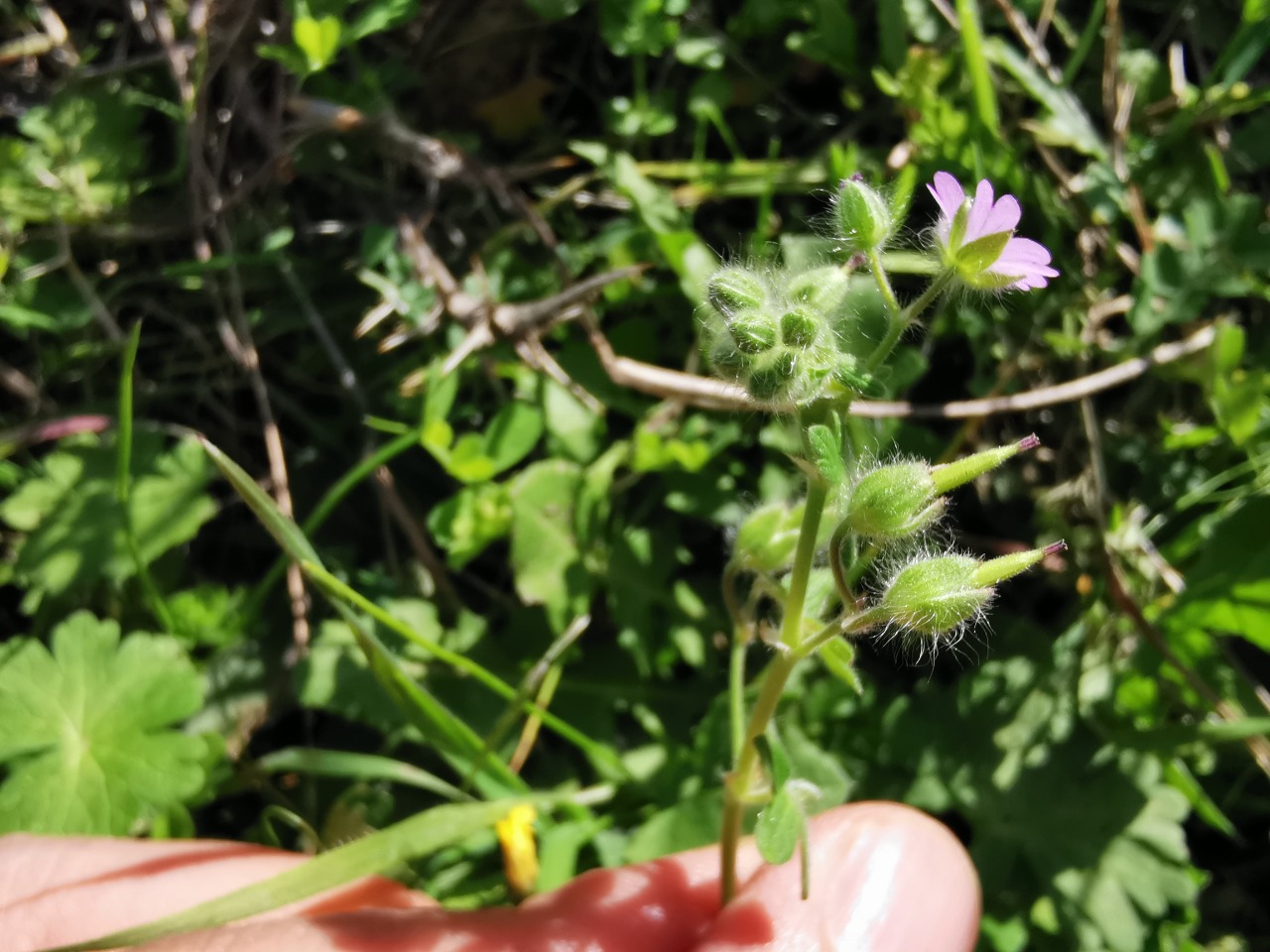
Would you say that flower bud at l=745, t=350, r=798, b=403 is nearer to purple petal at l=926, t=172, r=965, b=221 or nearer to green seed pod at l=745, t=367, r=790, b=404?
green seed pod at l=745, t=367, r=790, b=404

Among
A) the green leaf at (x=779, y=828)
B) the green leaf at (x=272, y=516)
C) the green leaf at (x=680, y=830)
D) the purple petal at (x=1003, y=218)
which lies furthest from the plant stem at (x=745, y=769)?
the green leaf at (x=272, y=516)

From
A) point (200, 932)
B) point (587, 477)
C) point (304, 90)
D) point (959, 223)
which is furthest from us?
point (304, 90)

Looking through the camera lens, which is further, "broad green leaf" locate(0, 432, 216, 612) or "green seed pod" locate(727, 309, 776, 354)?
"broad green leaf" locate(0, 432, 216, 612)

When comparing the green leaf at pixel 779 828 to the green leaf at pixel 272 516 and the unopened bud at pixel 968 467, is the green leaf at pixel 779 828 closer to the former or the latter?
the unopened bud at pixel 968 467

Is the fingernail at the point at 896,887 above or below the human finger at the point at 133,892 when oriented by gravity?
below

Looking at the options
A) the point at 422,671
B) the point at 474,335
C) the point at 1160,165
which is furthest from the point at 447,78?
the point at 1160,165

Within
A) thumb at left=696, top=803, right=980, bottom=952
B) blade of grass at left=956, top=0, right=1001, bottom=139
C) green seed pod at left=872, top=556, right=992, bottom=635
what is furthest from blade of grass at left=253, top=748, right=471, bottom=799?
blade of grass at left=956, top=0, right=1001, bottom=139

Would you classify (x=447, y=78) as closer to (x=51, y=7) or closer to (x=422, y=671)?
(x=51, y=7)
